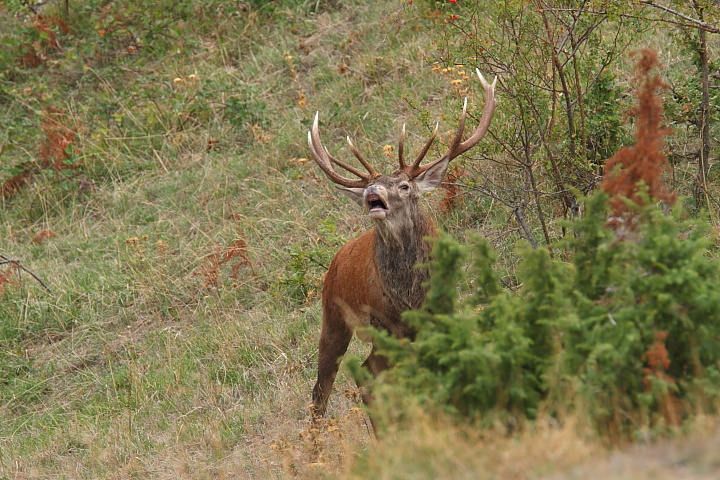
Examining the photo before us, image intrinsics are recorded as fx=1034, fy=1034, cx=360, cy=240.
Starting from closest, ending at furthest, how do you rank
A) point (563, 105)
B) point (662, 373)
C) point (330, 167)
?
point (662, 373) < point (330, 167) < point (563, 105)

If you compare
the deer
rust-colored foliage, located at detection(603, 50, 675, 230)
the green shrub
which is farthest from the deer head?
rust-colored foliage, located at detection(603, 50, 675, 230)

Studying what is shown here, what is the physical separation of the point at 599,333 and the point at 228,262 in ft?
21.1

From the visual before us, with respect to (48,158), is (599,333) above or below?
above

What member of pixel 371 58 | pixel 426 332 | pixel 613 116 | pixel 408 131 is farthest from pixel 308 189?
pixel 426 332

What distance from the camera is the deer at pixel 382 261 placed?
6.78 meters

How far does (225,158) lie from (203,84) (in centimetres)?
163

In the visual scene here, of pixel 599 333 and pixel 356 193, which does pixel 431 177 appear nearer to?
pixel 356 193

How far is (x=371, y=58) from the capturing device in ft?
43.0

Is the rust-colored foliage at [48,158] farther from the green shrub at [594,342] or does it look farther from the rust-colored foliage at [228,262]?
the green shrub at [594,342]

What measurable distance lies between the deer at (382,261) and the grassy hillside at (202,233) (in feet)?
1.32

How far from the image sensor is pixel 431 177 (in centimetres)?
707

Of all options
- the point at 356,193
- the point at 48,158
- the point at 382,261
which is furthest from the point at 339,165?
the point at 48,158

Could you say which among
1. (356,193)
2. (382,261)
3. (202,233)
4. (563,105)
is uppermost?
(563,105)

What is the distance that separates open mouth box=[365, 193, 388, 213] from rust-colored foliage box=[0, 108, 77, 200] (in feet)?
24.6
